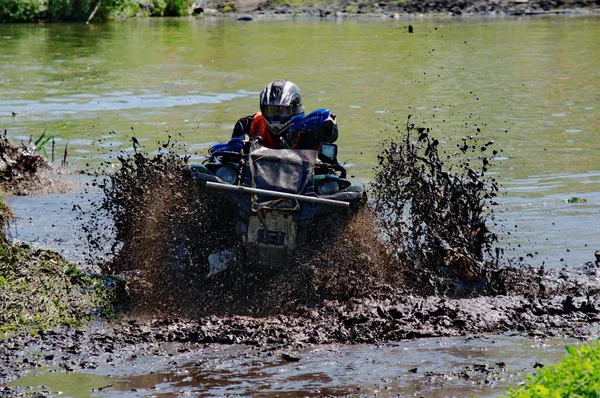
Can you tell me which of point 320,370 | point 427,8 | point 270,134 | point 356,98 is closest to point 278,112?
point 270,134

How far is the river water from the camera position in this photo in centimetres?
1295

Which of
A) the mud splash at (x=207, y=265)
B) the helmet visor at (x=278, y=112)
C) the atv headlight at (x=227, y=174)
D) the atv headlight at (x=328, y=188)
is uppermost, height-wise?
the helmet visor at (x=278, y=112)

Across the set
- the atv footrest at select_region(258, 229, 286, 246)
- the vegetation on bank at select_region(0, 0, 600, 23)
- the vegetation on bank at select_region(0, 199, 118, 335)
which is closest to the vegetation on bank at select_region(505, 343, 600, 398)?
the atv footrest at select_region(258, 229, 286, 246)

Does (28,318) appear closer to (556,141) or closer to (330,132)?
(330,132)

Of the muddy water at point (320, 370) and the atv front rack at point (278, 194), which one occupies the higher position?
the atv front rack at point (278, 194)

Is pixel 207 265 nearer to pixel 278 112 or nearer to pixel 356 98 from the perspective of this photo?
pixel 278 112

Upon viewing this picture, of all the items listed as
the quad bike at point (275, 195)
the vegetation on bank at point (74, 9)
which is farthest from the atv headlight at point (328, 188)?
the vegetation on bank at point (74, 9)

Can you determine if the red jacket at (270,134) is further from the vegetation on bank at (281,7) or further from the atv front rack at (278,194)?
the vegetation on bank at (281,7)

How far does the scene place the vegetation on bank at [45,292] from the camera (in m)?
9.33

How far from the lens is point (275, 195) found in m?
9.21

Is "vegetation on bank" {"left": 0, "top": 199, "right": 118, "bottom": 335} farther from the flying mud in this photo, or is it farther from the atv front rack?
the atv front rack

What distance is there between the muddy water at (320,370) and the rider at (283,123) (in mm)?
2453

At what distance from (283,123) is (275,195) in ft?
4.21

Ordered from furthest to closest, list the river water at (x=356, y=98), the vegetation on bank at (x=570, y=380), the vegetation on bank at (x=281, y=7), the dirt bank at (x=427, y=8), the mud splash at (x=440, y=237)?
the dirt bank at (x=427, y=8) < the vegetation on bank at (x=281, y=7) < the river water at (x=356, y=98) < the mud splash at (x=440, y=237) < the vegetation on bank at (x=570, y=380)
